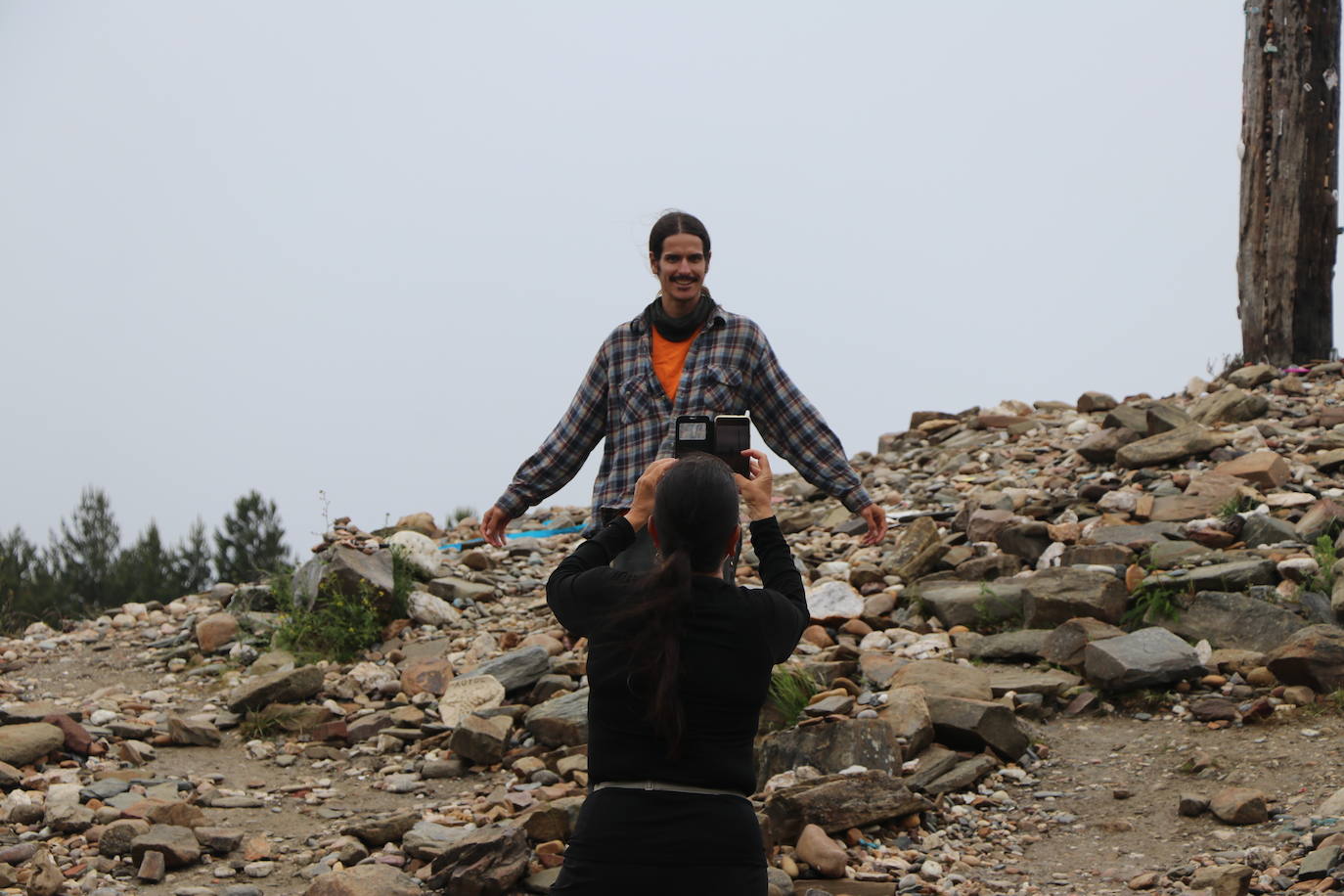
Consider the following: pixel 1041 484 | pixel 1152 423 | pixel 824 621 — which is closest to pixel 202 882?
pixel 824 621

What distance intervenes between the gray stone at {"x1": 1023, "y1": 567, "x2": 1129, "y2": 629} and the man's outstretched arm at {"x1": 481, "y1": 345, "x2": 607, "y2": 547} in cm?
319

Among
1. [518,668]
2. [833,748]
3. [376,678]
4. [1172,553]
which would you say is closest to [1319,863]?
[833,748]

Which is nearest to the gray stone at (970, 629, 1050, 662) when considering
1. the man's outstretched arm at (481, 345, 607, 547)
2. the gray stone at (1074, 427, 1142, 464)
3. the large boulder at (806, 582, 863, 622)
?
the large boulder at (806, 582, 863, 622)

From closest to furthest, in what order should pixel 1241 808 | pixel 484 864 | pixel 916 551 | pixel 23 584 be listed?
pixel 484 864 → pixel 1241 808 → pixel 916 551 → pixel 23 584

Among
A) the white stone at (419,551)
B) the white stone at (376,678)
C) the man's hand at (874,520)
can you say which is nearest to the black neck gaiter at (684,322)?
the man's hand at (874,520)

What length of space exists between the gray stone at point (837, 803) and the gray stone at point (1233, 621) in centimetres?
220

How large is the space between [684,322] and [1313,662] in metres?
3.49

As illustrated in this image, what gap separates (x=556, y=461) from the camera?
191 inches

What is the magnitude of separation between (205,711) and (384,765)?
5.23 feet

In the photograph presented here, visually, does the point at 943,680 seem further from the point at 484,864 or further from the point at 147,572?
the point at 147,572

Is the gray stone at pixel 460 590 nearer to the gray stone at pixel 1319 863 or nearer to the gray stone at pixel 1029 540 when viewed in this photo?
the gray stone at pixel 1029 540

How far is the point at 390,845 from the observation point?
5.52 m

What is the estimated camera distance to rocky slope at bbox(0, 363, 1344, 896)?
5152 mm

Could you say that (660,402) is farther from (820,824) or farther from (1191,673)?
(1191,673)
